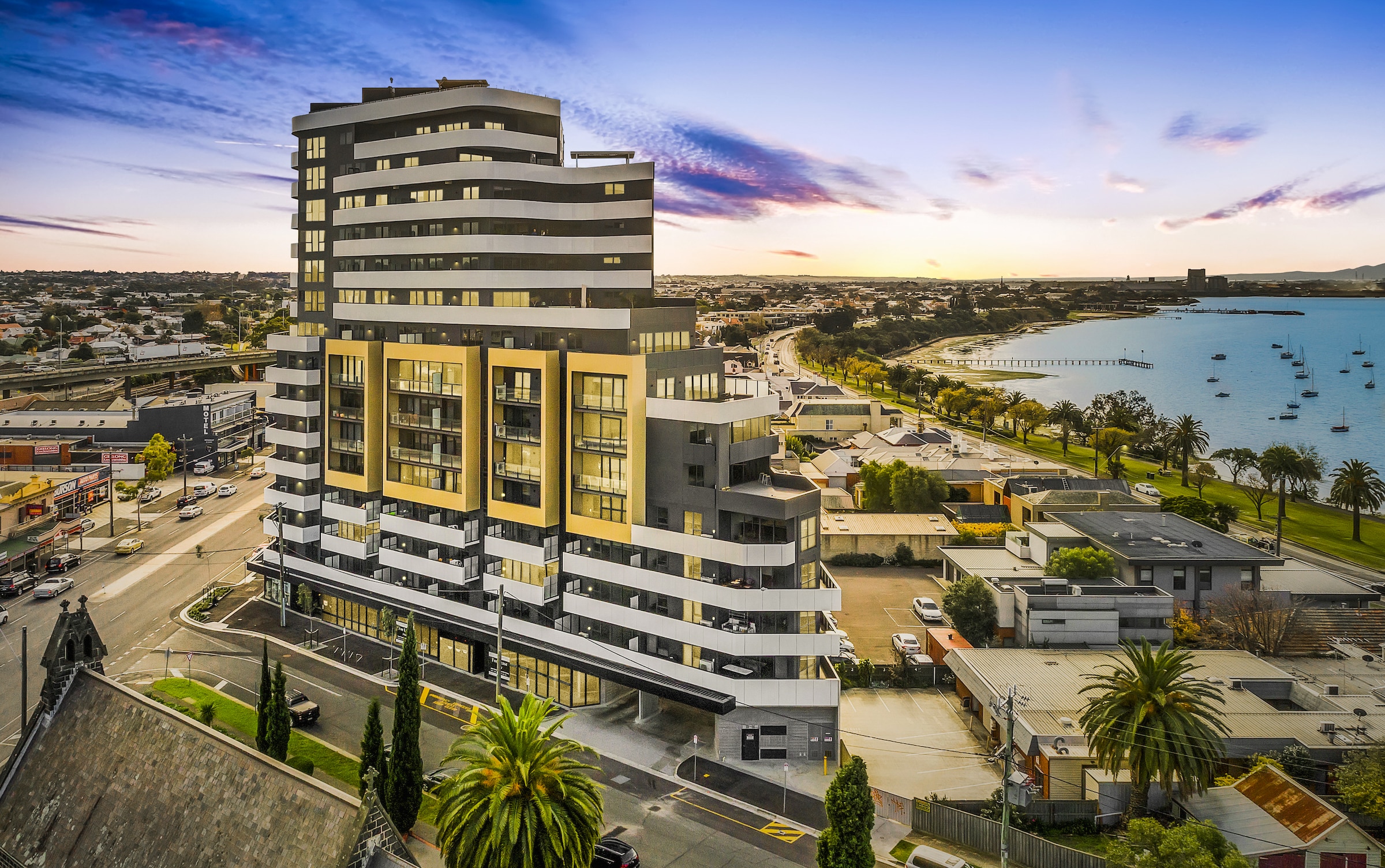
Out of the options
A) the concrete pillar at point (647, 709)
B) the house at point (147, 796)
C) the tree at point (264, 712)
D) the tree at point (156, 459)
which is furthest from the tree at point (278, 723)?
the tree at point (156, 459)

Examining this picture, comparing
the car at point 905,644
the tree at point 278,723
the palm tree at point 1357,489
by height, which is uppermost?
the palm tree at point 1357,489

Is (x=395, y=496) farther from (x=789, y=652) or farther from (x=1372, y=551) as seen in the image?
(x=1372, y=551)

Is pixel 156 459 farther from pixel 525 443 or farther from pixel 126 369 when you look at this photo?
pixel 525 443

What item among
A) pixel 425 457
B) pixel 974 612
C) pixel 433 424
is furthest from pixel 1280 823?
pixel 425 457

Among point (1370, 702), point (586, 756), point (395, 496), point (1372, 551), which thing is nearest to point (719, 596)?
point (586, 756)

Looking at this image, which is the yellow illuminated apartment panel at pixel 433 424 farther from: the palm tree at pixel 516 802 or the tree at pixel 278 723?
the palm tree at pixel 516 802

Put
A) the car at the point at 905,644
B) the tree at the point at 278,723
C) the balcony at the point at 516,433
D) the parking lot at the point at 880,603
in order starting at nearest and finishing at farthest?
1. the tree at the point at 278,723
2. the balcony at the point at 516,433
3. the car at the point at 905,644
4. the parking lot at the point at 880,603
